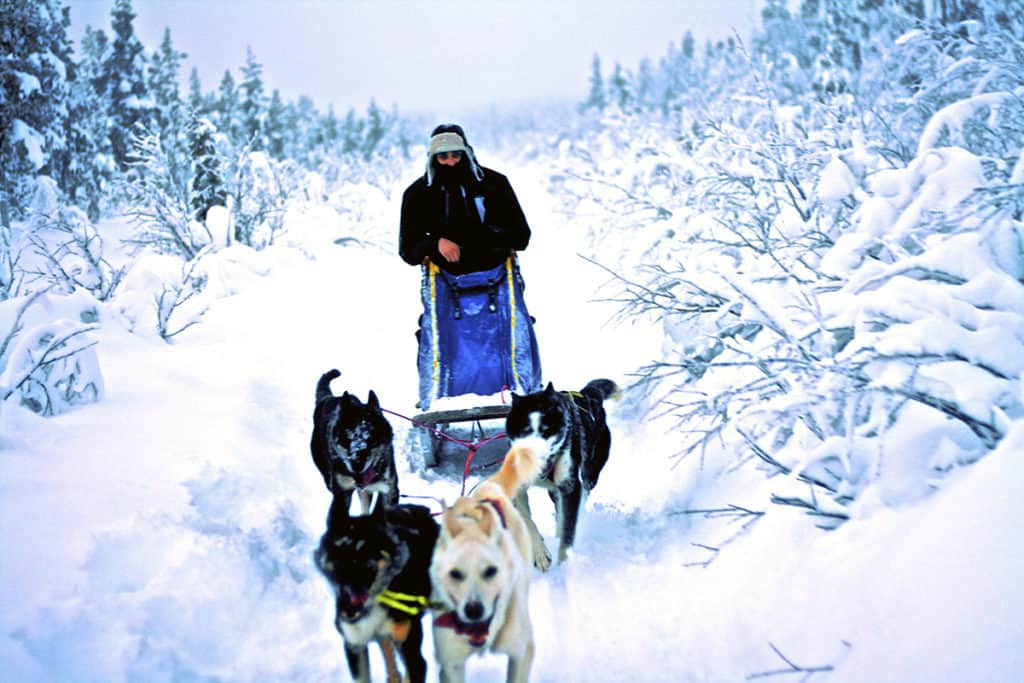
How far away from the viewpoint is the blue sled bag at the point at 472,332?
3992mm

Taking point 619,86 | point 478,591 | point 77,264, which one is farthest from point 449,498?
point 619,86

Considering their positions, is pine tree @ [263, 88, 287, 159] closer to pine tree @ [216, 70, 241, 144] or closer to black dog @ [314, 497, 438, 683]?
pine tree @ [216, 70, 241, 144]

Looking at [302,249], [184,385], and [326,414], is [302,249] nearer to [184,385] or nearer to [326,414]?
[184,385]

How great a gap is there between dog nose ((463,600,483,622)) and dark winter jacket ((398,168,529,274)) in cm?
271

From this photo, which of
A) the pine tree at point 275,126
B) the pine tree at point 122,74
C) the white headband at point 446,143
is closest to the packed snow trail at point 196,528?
the white headband at point 446,143

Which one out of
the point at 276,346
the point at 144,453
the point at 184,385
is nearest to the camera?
the point at 144,453

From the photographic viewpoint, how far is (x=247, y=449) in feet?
12.0

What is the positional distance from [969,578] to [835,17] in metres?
33.0

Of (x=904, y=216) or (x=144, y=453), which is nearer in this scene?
(x=904, y=216)

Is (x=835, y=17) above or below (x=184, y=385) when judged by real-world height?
above

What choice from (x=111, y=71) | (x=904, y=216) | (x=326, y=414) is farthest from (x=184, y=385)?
(x=111, y=71)

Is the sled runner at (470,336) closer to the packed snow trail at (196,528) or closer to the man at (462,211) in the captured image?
the man at (462,211)

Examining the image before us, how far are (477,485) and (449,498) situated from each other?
1.43 meters

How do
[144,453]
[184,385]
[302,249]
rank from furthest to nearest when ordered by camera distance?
[302,249] → [184,385] → [144,453]
